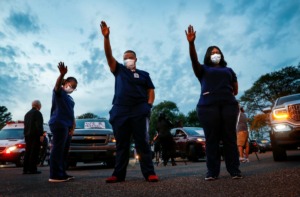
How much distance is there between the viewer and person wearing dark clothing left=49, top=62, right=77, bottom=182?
18.4ft

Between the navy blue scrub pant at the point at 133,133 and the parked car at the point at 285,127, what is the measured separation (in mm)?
4392

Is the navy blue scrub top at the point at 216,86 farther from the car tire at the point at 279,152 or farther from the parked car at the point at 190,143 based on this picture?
the parked car at the point at 190,143

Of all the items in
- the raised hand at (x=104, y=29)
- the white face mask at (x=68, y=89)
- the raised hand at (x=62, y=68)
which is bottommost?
the white face mask at (x=68, y=89)

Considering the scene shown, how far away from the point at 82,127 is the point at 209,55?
661 centimetres

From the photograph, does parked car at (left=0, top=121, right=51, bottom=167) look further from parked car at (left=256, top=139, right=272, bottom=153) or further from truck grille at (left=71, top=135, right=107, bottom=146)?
parked car at (left=256, top=139, right=272, bottom=153)

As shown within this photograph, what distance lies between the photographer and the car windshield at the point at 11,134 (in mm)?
14882

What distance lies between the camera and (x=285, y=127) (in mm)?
8062

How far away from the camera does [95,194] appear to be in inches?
144

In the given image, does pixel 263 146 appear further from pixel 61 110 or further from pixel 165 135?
pixel 61 110

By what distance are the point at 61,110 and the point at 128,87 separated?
1490 mm

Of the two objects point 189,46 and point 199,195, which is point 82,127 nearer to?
point 189,46

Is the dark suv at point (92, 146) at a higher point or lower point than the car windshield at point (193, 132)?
lower

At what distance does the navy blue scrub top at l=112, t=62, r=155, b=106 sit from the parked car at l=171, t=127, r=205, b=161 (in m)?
9.19

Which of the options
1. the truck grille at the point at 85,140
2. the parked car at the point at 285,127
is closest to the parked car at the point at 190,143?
the truck grille at the point at 85,140
